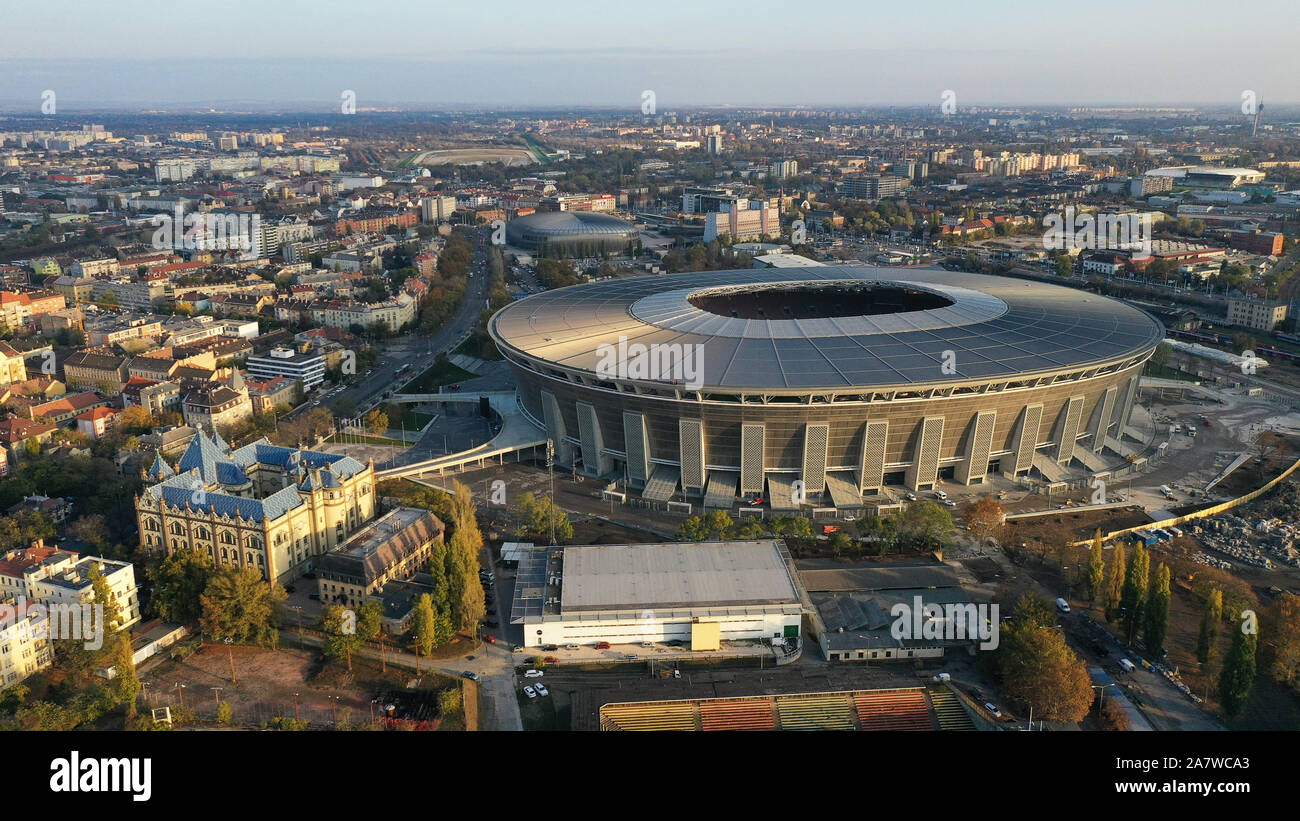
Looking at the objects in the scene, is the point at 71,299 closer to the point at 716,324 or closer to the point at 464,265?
the point at 464,265

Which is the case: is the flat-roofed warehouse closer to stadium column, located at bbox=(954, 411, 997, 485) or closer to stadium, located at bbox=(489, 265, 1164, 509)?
stadium, located at bbox=(489, 265, 1164, 509)

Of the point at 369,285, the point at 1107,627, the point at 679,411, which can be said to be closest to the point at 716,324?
the point at 679,411

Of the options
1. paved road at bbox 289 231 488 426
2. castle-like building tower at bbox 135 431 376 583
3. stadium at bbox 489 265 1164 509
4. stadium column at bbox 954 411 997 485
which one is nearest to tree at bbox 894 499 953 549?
stadium at bbox 489 265 1164 509

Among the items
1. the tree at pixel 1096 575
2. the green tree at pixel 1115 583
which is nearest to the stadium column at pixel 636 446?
the tree at pixel 1096 575

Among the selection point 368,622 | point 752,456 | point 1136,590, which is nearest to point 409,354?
point 752,456

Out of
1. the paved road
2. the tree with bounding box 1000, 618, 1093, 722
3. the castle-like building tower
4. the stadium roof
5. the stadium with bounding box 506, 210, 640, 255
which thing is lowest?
the tree with bounding box 1000, 618, 1093, 722

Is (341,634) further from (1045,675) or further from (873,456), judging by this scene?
(873,456)
